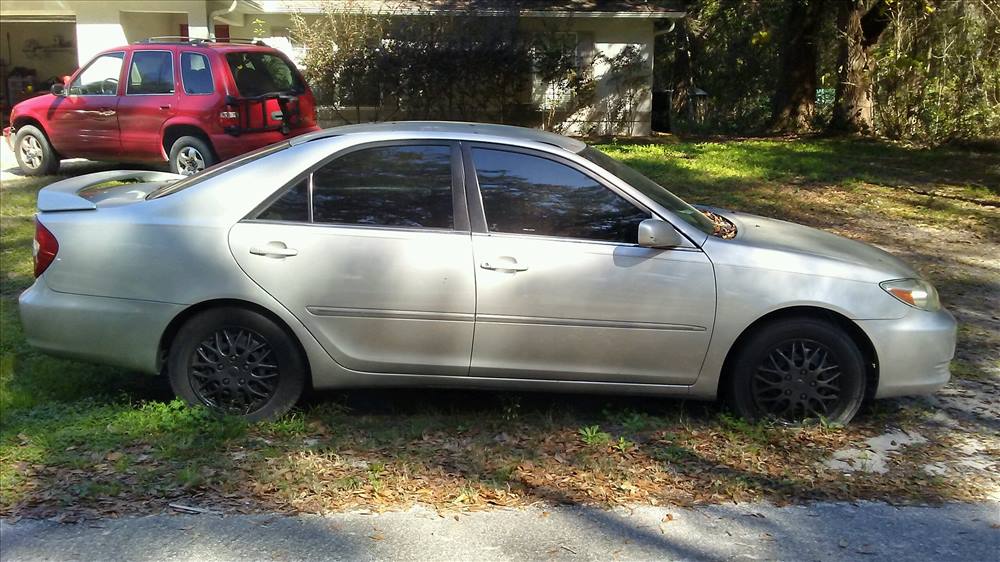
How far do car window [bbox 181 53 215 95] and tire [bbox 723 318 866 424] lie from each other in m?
8.85

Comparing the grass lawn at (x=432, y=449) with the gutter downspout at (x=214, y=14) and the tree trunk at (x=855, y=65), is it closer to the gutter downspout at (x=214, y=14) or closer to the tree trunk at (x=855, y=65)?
the gutter downspout at (x=214, y=14)

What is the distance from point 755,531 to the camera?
13.0 ft

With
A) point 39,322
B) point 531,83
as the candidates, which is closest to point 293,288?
point 39,322

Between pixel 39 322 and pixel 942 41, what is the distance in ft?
46.6

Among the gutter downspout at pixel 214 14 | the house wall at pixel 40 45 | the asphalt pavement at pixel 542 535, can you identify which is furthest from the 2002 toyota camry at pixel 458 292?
the house wall at pixel 40 45

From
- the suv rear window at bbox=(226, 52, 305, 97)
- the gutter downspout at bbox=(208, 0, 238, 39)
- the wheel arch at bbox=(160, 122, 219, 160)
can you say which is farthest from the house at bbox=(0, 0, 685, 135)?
the wheel arch at bbox=(160, 122, 219, 160)

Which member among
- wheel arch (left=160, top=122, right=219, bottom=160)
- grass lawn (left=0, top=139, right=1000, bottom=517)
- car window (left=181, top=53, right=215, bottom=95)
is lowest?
grass lawn (left=0, top=139, right=1000, bottom=517)

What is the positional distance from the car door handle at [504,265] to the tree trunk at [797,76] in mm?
17307

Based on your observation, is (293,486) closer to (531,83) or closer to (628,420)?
(628,420)

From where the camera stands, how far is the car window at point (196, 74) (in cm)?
1164

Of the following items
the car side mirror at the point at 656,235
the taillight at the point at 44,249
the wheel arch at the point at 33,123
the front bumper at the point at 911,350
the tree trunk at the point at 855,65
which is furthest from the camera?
the tree trunk at the point at 855,65

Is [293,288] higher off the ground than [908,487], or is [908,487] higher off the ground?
[293,288]

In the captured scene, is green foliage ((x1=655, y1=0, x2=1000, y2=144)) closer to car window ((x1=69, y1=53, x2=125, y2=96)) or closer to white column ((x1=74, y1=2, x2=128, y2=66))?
car window ((x1=69, y1=53, x2=125, y2=96))

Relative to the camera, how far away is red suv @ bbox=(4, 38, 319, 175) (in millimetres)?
11586
